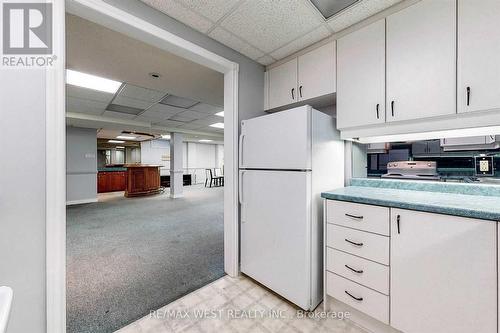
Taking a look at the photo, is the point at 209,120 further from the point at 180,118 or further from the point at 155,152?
the point at 155,152

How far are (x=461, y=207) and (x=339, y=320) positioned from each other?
1.15m

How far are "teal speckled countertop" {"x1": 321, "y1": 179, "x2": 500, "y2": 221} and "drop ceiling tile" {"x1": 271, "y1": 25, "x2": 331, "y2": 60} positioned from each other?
Result: 143 cm

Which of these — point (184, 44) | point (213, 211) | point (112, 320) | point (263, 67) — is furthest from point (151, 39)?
point (213, 211)

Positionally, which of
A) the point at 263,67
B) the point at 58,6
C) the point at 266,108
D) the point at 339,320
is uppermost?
the point at 263,67

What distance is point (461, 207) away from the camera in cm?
106

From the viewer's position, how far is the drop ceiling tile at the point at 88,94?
3.37 m

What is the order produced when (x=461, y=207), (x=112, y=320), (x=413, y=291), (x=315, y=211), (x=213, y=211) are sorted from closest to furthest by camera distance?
(x=461, y=207) → (x=413, y=291) → (x=112, y=320) → (x=315, y=211) → (x=213, y=211)

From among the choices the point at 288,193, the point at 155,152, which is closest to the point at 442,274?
the point at 288,193

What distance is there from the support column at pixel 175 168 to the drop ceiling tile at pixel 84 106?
2.68 metres

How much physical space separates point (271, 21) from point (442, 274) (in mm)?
2108

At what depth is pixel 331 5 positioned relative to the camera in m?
1.51

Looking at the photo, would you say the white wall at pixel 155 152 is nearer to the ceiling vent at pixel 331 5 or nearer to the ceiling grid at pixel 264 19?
the ceiling grid at pixel 264 19

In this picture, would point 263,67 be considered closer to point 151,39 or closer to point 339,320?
point 151,39

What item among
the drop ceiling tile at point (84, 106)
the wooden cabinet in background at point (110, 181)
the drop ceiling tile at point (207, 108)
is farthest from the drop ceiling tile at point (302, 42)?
the wooden cabinet in background at point (110, 181)
